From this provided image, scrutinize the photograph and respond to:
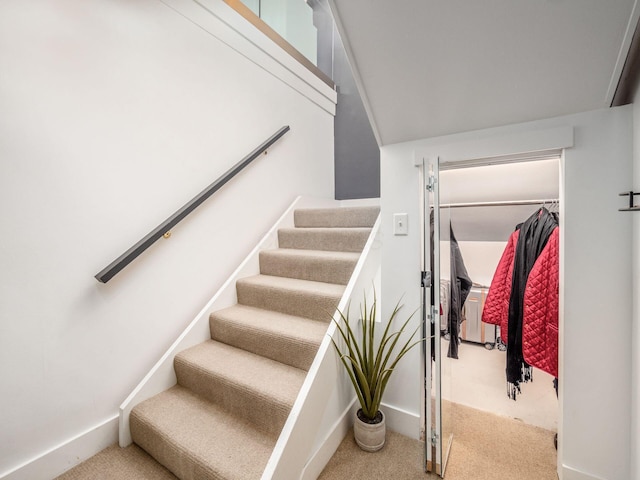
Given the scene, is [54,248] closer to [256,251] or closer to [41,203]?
[41,203]

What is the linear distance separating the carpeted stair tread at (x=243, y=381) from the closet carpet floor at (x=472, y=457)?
47cm

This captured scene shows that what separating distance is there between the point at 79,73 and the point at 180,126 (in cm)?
52

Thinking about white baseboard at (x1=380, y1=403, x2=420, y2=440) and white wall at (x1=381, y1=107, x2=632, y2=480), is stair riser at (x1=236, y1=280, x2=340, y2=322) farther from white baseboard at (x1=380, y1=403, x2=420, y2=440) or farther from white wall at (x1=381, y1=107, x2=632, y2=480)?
white wall at (x1=381, y1=107, x2=632, y2=480)

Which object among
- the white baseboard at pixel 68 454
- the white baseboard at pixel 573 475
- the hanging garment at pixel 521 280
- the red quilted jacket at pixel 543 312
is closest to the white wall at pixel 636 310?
the white baseboard at pixel 573 475

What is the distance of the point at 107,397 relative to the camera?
54.9 inches

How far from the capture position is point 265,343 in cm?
159

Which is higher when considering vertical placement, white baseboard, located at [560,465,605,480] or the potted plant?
the potted plant

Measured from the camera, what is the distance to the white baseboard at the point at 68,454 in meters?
1.13

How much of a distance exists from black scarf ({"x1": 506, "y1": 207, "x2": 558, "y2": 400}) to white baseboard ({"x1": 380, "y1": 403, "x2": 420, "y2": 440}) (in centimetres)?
73

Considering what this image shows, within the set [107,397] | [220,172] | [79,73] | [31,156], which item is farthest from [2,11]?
[107,397]

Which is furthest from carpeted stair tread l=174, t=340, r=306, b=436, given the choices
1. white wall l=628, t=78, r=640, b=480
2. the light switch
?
white wall l=628, t=78, r=640, b=480

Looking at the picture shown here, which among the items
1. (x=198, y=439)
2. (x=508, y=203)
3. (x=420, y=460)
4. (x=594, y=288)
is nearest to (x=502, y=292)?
(x=508, y=203)

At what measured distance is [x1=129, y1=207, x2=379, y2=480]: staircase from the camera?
47.1 inches

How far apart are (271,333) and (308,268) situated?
61 cm
